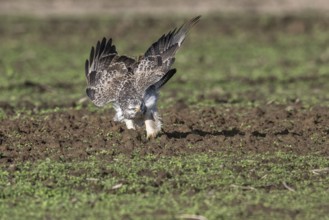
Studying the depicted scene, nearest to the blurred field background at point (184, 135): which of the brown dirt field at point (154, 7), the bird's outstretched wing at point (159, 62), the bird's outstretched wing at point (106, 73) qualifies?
the bird's outstretched wing at point (106, 73)

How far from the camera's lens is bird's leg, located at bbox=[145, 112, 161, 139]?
38.2 ft

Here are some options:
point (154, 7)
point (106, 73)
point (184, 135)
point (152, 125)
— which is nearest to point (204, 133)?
point (184, 135)

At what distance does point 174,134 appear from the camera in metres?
12.0

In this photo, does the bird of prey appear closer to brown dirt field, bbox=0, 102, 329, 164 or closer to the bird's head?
the bird's head

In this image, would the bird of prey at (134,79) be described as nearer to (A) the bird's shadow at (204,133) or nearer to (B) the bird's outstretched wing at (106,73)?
(B) the bird's outstretched wing at (106,73)

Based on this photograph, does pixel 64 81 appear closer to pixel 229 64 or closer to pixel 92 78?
pixel 229 64

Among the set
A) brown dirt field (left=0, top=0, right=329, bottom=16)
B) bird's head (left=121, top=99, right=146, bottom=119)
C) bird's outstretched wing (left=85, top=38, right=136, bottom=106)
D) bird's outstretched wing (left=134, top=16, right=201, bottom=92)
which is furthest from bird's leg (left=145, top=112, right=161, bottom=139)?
brown dirt field (left=0, top=0, right=329, bottom=16)

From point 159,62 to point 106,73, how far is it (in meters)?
0.81

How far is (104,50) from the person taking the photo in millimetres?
12719

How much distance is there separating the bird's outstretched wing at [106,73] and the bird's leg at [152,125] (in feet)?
1.91

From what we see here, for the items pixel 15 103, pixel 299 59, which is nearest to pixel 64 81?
pixel 15 103

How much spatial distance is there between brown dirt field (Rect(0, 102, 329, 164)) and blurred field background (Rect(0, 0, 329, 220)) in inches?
0.8

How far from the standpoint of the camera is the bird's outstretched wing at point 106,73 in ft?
40.0

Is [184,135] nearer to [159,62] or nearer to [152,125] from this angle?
[152,125]
